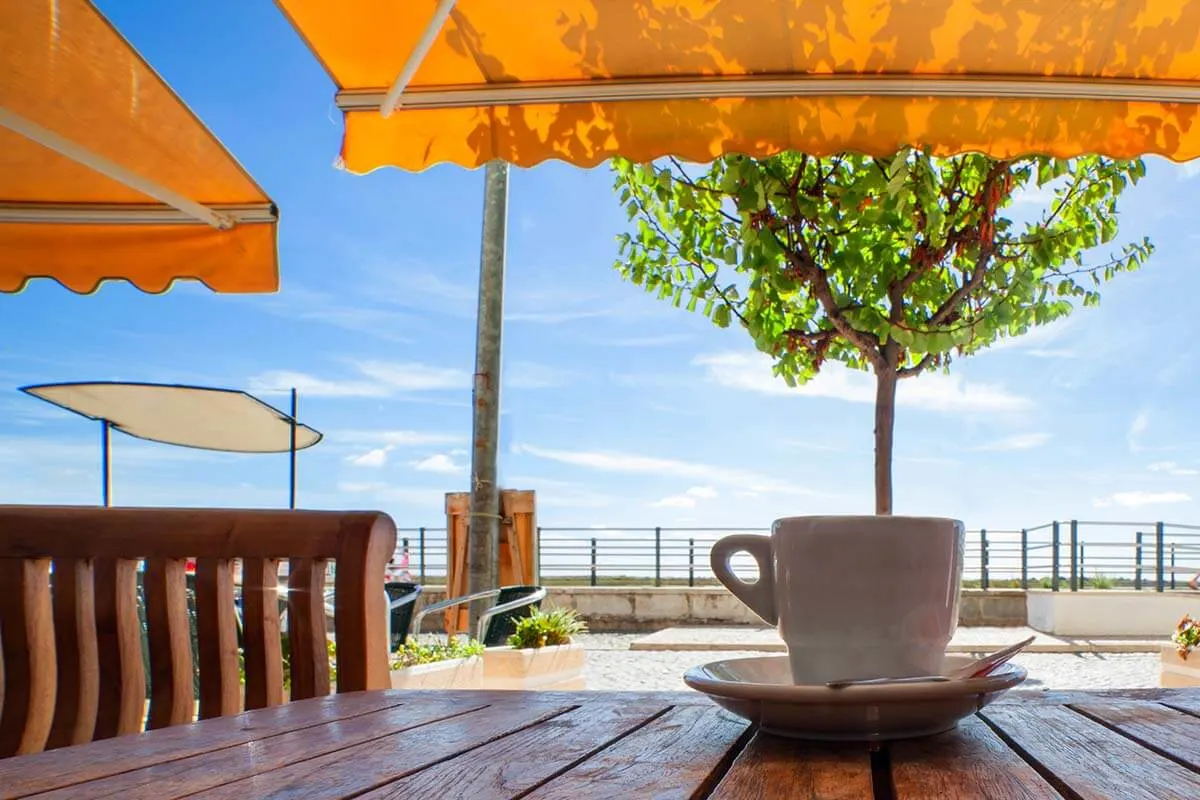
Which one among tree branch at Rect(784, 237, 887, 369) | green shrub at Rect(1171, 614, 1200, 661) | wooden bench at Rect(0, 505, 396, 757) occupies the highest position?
tree branch at Rect(784, 237, 887, 369)

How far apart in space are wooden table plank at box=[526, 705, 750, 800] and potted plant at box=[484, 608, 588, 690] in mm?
4542

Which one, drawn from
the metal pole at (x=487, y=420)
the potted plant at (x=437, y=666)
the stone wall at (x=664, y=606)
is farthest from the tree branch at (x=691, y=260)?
the stone wall at (x=664, y=606)

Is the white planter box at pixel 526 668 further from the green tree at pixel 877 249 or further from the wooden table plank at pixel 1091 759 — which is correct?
the wooden table plank at pixel 1091 759

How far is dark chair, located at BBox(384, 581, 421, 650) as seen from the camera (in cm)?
513

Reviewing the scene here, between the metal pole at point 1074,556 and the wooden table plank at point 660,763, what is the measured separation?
37.0 ft

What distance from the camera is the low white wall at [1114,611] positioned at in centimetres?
999

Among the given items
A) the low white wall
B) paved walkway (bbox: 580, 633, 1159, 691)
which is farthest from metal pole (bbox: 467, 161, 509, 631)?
the low white wall

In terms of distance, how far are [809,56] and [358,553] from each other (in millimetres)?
1750

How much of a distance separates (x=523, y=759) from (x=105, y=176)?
2.88 meters

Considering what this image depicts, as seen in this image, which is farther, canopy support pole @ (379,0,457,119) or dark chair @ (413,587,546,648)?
dark chair @ (413,587,546,648)

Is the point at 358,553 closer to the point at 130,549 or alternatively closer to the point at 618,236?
the point at 130,549

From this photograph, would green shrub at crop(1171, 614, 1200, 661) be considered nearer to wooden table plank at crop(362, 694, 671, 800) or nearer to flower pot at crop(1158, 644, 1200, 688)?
flower pot at crop(1158, 644, 1200, 688)

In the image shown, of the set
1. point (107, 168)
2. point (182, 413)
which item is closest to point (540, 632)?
point (182, 413)

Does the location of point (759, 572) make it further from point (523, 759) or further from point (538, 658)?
point (538, 658)
